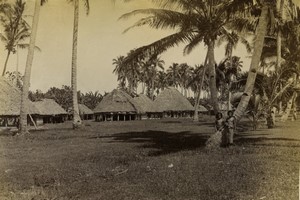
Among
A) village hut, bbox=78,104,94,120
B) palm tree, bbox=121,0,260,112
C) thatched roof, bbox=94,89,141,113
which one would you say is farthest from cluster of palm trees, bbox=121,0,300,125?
village hut, bbox=78,104,94,120

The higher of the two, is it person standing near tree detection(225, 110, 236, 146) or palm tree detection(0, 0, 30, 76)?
palm tree detection(0, 0, 30, 76)

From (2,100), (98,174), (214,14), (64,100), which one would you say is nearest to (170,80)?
(64,100)

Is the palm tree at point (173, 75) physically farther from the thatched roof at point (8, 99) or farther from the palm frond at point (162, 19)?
the palm frond at point (162, 19)

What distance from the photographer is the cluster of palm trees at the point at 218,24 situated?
646 centimetres

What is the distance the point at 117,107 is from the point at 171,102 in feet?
15.2

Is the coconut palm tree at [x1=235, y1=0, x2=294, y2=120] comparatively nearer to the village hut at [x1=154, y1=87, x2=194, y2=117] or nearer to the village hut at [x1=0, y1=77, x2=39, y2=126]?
the village hut at [x1=0, y1=77, x2=39, y2=126]

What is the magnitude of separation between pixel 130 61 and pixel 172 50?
3.02 ft

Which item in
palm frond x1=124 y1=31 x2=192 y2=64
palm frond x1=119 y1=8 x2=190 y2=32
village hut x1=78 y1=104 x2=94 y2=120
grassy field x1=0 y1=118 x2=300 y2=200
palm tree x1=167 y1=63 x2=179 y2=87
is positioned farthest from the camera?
palm tree x1=167 y1=63 x2=179 y2=87

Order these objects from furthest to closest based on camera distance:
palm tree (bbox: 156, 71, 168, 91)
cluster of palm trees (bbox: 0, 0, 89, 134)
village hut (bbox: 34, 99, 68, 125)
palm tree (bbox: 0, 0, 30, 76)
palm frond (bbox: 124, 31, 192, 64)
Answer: palm tree (bbox: 156, 71, 168, 91) → village hut (bbox: 34, 99, 68, 125) → palm tree (bbox: 0, 0, 30, 76) → palm frond (bbox: 124, 31, 192, 64) → cluster of palm trees (bbox: 0, 0, 89, 134)

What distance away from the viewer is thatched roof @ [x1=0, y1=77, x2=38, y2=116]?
15070 millimetres

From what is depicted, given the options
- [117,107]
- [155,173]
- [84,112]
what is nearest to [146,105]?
[117,107]

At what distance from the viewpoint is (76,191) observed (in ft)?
14.2

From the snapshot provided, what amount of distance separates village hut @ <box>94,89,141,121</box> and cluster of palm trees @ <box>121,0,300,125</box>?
18681mm

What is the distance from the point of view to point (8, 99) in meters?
15.5
